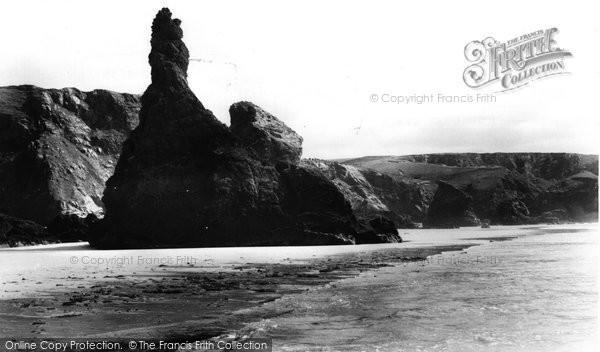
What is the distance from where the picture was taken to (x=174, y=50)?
90.9m

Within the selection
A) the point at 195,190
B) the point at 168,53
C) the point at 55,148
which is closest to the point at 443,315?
the point at 195,190

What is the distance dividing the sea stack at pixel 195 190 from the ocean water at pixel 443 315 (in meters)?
54.9

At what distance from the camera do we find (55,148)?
163375mm

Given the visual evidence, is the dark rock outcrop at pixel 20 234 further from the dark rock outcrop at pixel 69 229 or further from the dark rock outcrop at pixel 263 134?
the dark rock outcrop at pixel 263 134

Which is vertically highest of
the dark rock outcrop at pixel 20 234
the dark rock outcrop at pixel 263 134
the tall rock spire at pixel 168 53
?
the tall rock spire at pixel 168 53

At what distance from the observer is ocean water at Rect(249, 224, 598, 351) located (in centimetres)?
1439

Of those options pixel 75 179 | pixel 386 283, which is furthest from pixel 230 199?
pixel 75 179

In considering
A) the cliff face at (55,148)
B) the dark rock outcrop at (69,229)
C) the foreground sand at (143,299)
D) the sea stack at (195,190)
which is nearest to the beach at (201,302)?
the foreground sand at (143,299)

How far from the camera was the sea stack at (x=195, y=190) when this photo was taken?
81.8 metres

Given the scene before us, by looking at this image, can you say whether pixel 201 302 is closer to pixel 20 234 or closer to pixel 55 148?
pixel 20 234

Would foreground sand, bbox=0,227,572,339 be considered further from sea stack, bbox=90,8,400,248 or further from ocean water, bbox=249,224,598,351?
sea stack, bbox=90,8,400,248

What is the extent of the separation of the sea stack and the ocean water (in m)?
54.9

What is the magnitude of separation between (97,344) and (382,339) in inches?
A: 267

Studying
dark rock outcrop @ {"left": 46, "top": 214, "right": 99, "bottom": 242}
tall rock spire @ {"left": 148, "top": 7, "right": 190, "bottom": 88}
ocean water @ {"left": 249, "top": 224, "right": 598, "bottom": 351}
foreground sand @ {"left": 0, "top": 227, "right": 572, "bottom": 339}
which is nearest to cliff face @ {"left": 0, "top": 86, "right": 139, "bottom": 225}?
dark rock outcrop @ {"left": 46, "top": 214, "right": 99, "bottom": 242}
